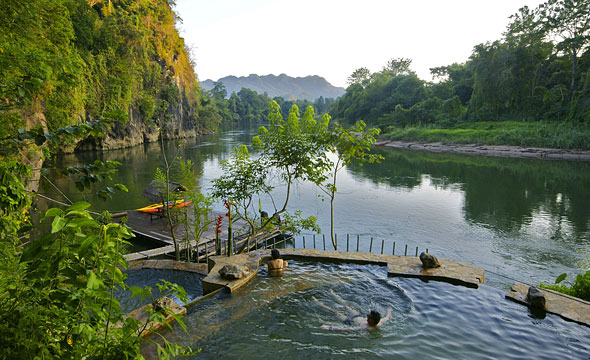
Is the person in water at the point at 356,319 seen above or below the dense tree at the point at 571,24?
below

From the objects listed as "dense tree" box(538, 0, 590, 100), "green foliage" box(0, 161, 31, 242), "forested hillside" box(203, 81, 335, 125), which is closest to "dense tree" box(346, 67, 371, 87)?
"forested hillside" box(203, 81, 335, 125)

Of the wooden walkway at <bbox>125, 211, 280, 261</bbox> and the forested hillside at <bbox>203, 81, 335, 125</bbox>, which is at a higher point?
the forested hillside at <bbox>203, 81, 335, 125</bbox>

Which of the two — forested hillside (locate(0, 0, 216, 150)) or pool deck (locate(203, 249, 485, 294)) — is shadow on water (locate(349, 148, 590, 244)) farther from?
forested hillside (locate(0, 0, 216, 150))

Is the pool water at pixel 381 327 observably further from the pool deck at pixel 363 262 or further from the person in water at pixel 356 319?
the pool deck at pixel 363 262

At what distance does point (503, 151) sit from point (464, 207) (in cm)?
2461

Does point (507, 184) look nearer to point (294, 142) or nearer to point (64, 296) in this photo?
point (294, 142)

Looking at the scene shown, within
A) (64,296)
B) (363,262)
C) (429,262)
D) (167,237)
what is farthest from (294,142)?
(64,296)

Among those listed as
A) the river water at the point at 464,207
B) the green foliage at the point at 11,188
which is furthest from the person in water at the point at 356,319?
the green foliage at the point at 11,188

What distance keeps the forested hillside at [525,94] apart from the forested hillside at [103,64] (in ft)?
124

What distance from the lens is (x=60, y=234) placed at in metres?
1.78

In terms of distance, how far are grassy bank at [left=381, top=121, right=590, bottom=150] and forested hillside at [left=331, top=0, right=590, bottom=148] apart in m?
0.08

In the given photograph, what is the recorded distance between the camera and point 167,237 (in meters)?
12.7

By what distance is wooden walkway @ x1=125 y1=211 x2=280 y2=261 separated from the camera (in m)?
10.9

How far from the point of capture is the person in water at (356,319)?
6.38 m
